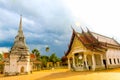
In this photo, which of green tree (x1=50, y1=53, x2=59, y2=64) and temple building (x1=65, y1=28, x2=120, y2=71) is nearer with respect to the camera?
temple building (x1=65, y1=28, x2=120, y2=71)

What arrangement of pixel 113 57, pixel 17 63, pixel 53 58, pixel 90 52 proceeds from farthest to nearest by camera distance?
pixel 53 58
pixel 17 63
pixel 113 57
pixel 90 52

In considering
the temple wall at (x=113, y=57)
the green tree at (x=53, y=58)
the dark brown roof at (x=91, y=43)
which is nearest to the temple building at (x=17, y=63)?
the dark brown roof at (x=91, y=43)

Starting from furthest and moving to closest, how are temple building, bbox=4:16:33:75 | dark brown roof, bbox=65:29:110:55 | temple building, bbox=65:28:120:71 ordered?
1. temple building, bbox=4:16:33:75
2. dark brown roof, bbox=65:29:110:55
3. temple building, bbox=65:28:120:71

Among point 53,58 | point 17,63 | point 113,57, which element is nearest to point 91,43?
point 113,57

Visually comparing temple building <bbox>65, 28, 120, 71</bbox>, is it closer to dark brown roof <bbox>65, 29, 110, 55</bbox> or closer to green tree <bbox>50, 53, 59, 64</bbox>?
dark brown roof <bbox>65, 29, 110, 55</bbox>

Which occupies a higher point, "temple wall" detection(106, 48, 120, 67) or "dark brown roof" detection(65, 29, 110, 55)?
"dark brown roof" detection(65, 29, 110, 55)

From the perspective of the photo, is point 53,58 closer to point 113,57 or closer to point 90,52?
point 113,57

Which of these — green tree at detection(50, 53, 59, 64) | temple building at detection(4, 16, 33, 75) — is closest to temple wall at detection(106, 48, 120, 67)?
temple building at detection(4, 16, 33, 75)

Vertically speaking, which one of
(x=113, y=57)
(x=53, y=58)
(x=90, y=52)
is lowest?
(x=113, y=57)

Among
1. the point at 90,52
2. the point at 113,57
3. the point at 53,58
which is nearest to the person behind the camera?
the point at 90,52

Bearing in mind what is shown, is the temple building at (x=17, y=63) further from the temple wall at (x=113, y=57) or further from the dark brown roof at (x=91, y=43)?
the temple wall at (x=113, y=57)

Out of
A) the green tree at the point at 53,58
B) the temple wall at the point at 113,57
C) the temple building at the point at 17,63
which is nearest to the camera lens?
the temple wall at the point at 113,57

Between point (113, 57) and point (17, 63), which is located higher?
point (113, 57)

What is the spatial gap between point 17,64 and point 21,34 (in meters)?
8.99
